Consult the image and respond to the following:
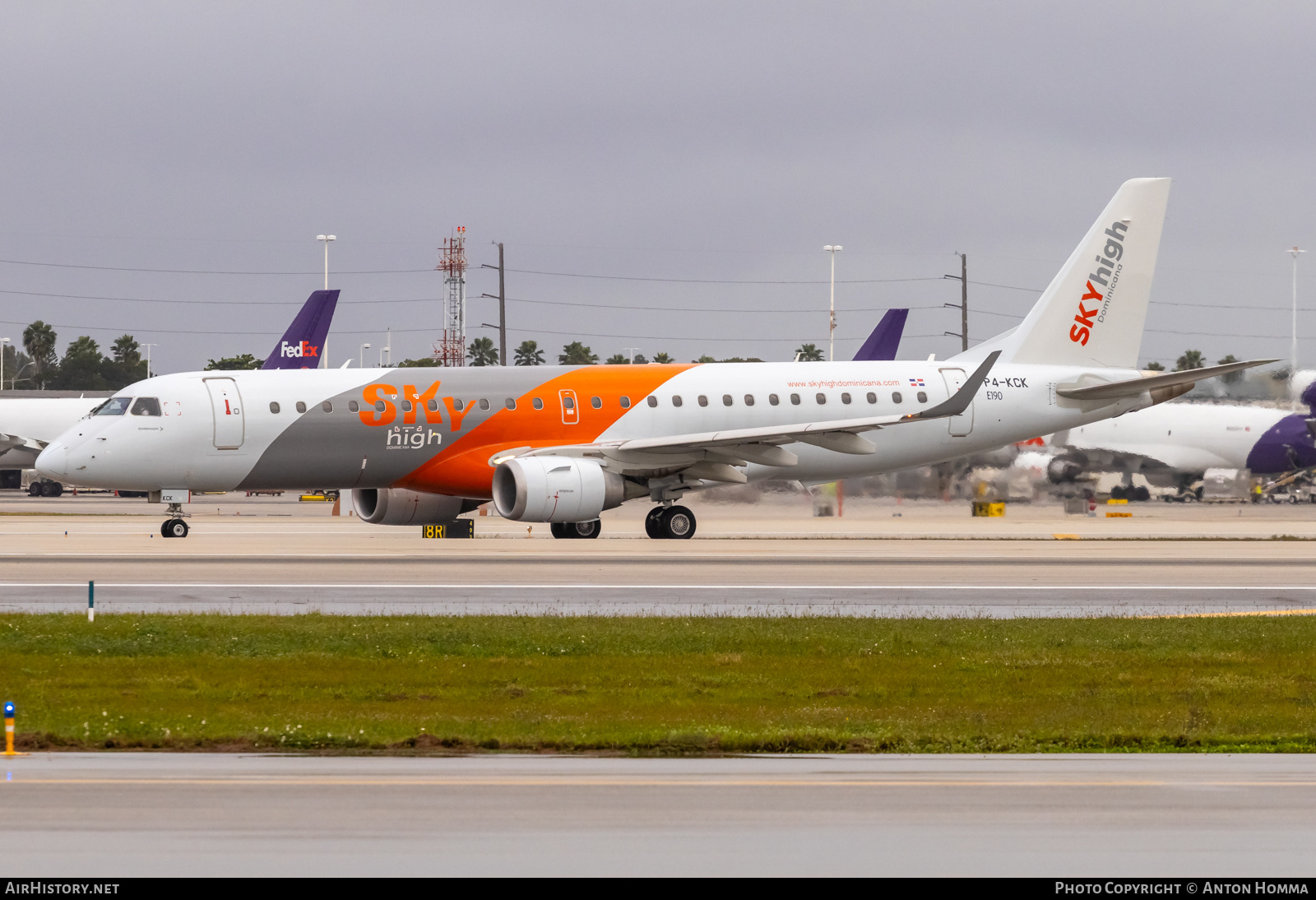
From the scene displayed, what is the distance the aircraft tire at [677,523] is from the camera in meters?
36.5

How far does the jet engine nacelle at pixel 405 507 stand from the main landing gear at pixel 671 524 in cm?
460

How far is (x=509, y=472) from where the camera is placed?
1331 inches

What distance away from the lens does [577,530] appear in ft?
122

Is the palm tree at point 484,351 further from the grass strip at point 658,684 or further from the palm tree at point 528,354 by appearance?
the grass strip at point 658,684

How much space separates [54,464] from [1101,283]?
85.8 feet

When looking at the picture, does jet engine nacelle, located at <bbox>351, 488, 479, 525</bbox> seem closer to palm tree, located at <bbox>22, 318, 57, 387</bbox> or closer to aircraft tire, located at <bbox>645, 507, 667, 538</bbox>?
aircraft tire, located at <bbox>645, 507, 667, 538</bbox>

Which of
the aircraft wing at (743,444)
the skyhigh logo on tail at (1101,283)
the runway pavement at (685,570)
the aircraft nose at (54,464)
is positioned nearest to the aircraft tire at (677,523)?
the runway pavement at (685,570)

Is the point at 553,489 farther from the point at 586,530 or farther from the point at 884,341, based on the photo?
the point at 884,341

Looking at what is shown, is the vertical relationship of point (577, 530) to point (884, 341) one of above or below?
below

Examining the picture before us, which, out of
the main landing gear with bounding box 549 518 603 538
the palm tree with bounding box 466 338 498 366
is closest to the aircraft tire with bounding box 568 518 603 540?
the main landing gear with bounding box 549 518 603 538

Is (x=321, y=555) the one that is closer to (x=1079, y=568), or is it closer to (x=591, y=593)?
(x=591, y=593)

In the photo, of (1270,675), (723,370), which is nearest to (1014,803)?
(1270,675)

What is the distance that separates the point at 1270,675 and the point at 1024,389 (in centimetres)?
2440

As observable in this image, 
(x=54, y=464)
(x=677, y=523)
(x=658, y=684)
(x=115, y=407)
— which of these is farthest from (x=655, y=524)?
(x=658, y=684)
